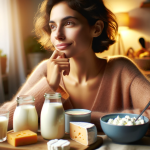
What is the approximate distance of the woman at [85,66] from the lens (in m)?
1.10

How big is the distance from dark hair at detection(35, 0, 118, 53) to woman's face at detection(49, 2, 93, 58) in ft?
0.13

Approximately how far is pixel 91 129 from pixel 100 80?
2.00 feet

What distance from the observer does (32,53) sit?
4074 mm

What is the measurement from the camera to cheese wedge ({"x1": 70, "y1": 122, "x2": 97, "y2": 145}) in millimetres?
744

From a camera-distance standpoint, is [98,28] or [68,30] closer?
[68,30]

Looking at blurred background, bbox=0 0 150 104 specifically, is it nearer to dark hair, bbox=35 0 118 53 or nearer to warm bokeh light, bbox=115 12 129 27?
warm bokeh light, bbox=115 12 129 27

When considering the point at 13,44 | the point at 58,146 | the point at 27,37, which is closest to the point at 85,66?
the point at 58,146

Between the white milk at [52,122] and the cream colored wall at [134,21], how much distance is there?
3651mm

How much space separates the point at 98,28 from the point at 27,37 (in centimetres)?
325

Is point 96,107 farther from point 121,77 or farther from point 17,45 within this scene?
point 17,45

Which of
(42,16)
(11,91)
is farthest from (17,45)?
(42,16)

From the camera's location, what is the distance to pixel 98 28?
1253mm

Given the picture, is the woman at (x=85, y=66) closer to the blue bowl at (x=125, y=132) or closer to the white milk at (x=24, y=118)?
the white milk at (x=24, y=118)

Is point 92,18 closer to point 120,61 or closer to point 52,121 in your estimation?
point 120,61
